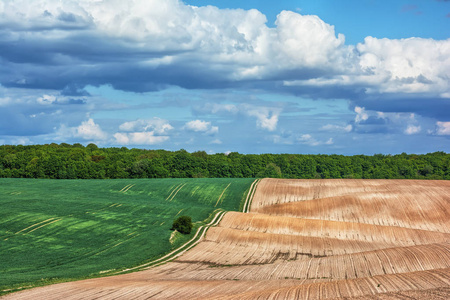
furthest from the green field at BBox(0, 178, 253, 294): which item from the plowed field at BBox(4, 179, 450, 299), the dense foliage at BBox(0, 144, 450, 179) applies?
the dense foliage at BBox(0, 144, 450, 179)

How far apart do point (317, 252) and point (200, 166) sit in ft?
295

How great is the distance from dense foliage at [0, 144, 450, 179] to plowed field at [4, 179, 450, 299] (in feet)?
150

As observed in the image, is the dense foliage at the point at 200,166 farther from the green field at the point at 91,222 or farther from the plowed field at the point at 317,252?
the plowed field at the point at 317,252

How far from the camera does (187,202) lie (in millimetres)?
89250

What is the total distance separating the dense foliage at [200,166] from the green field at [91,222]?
32.3 metres

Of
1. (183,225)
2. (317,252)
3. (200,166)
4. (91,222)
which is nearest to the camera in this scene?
(317,252)

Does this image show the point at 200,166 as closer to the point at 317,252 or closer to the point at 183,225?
the point at 183,225

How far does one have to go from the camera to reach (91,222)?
64.9m

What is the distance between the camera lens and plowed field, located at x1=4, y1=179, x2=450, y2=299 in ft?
104

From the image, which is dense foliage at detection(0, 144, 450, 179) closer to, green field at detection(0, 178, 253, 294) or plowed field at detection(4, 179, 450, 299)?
green field at detection(0, 178, 253, 294)

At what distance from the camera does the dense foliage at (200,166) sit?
13438cm

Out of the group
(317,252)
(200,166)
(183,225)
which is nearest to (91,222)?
(183,225)

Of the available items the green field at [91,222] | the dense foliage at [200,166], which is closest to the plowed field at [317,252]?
the green field at [91,222]

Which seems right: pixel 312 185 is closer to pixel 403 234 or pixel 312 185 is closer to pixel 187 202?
pixel 187 202
